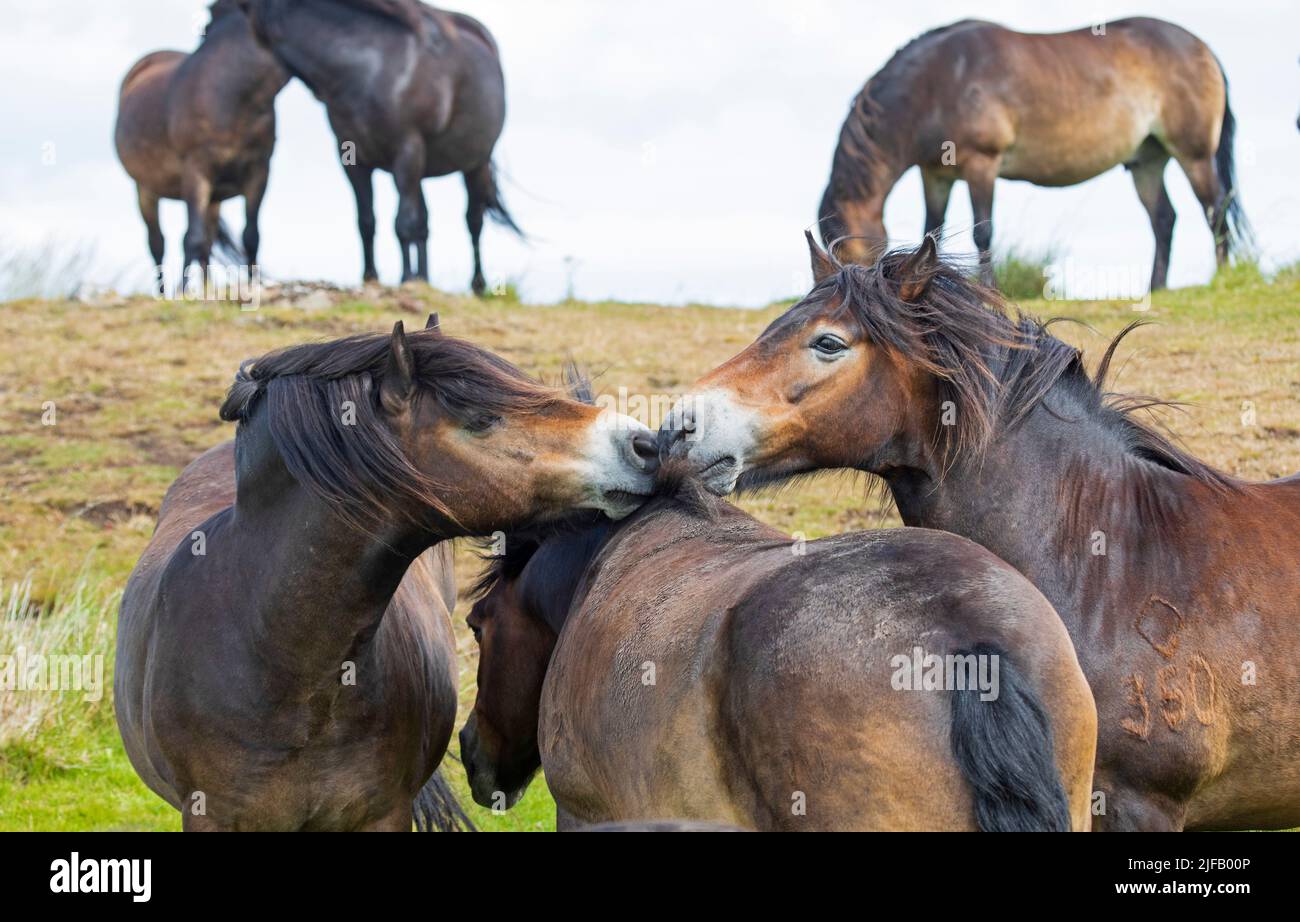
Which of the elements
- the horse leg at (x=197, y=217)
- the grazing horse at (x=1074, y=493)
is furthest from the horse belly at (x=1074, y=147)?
the grazing horse at (x=1074, y=493)

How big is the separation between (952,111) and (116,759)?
30.5 ft

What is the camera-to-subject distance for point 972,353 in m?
4.01

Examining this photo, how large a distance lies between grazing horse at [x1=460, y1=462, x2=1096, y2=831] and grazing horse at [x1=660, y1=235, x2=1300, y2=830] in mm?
582

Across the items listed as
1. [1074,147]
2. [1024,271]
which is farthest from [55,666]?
[1074,147]

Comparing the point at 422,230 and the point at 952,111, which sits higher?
the point at 952,111

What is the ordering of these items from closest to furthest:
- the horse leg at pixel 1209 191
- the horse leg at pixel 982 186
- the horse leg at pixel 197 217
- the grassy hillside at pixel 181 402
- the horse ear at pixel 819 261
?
the horse ear at pixel 819 261 < the grassy hillside at pixel 181 402 < the horse leg at pixel 982 186 < the horse leg at pixel 1209 191 < the horse leg at pixel 197 217

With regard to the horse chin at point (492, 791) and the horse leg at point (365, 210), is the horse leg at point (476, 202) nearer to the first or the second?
the horse leg at point (365, 210)

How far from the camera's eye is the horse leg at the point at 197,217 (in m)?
14.6

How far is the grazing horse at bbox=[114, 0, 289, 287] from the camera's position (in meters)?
14.6

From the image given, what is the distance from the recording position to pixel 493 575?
460 centimetres

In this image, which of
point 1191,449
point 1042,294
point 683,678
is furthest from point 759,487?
point 1042,294

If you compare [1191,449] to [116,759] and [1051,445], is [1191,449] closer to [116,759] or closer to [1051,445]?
[1051,445]

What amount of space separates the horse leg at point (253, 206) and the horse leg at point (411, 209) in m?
1.91

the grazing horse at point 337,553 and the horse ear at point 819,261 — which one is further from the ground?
the horse ear at point 819,261
